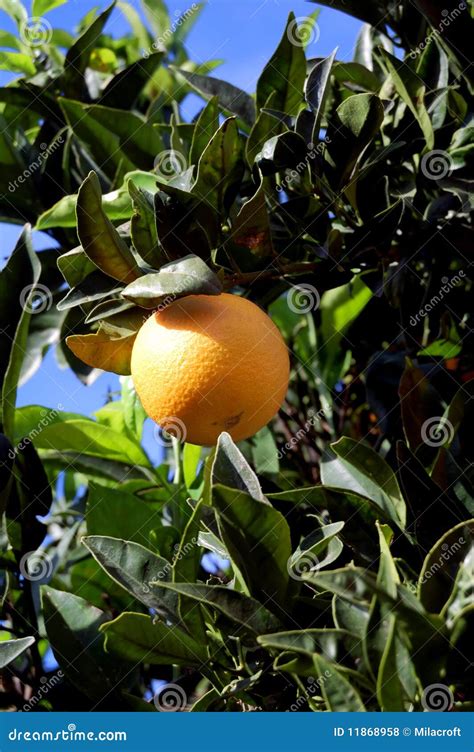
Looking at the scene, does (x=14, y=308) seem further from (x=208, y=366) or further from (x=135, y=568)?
(x=135, y=568)

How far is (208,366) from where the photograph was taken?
1.24m

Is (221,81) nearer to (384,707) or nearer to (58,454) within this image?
(58,454)

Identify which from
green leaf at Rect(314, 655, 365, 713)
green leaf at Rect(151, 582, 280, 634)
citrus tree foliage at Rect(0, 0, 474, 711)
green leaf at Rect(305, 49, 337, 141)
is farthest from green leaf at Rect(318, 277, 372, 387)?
green leaf at Rect(314, 655, 365, 713)

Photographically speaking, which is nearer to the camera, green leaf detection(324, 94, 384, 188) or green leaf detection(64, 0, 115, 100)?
green leaf detection(324, 94, 384, 188)

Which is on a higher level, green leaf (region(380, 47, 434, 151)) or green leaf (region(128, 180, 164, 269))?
green leaf (region(380, 47, 434, 151))

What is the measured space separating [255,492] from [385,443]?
0.65 meters

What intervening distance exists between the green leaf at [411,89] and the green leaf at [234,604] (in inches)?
32.9

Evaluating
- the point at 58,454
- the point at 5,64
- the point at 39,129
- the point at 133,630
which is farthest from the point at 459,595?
the point at 5,64

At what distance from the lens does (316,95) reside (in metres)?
1.39

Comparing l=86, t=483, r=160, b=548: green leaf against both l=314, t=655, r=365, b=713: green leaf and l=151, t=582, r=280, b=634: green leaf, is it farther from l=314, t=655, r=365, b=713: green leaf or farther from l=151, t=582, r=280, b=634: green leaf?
l=314, t=655, r=365, b=713: green leaf

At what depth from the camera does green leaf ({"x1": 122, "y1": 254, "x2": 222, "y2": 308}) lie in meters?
1.17

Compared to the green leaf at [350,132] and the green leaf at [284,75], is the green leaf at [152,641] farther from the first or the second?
the green leaf at [284,75]

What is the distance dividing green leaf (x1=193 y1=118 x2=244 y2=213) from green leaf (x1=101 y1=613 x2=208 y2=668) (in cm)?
60

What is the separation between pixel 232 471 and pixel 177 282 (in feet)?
0.86
